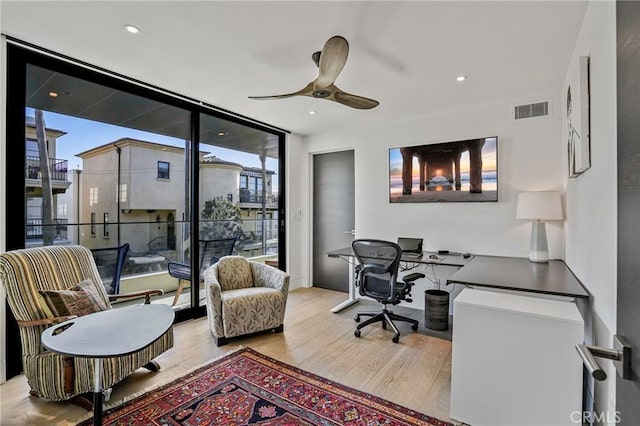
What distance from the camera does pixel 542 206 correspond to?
294 centimetres

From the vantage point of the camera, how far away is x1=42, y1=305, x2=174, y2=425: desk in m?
1.49

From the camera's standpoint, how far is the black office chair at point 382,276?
313 centimetres

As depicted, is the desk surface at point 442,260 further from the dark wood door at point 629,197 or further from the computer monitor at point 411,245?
the dark wood door at point 629,197

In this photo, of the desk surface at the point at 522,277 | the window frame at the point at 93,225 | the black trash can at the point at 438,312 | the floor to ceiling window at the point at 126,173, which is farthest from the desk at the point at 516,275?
the window frame at the point at 93,225

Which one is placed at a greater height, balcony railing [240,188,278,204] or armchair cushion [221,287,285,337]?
balcony railing [240,188,278,204]

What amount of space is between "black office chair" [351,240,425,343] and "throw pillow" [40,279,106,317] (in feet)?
7.63

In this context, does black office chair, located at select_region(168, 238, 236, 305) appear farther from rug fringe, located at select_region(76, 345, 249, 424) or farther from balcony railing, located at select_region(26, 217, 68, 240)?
rug fringe, located at select_region(76, 345, 249, 424)

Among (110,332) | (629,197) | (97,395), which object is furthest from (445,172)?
(97,395)

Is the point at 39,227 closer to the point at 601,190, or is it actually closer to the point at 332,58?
the point at 332,58

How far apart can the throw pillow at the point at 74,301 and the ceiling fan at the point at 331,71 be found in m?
2.27

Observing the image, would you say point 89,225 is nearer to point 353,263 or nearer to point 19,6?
point 19,6

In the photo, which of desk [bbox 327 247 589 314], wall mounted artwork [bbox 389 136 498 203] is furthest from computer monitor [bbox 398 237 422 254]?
wall mounted artwork [bbox 389 136 498 203]

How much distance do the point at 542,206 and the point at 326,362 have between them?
249 centimetres

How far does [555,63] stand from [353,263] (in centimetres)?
296
